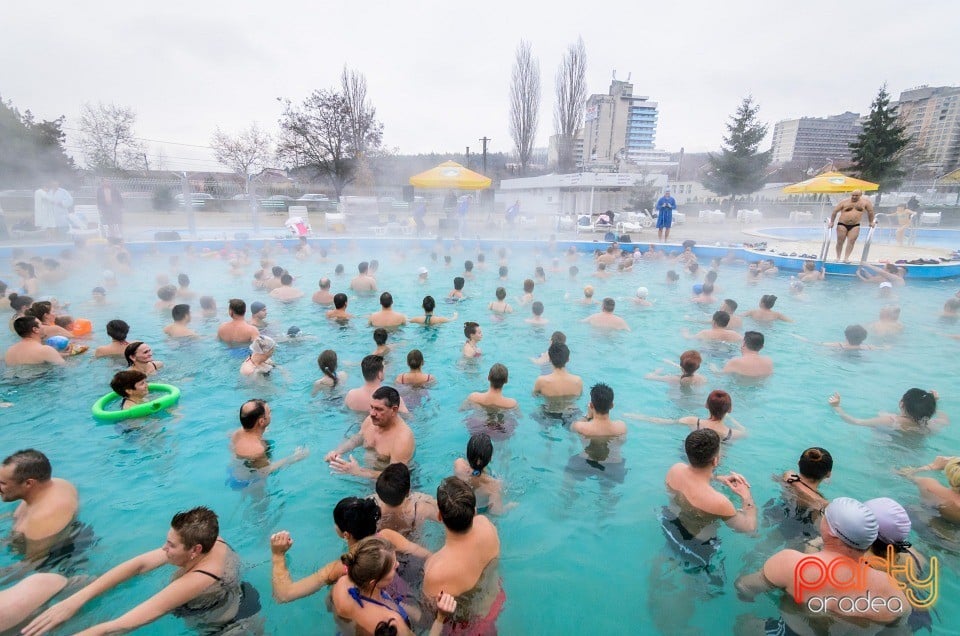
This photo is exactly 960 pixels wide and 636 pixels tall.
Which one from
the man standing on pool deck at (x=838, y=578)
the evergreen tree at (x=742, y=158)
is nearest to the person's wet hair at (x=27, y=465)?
the man standing on pool deck at (x=838, y=578)

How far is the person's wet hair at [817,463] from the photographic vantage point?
11.1 ft

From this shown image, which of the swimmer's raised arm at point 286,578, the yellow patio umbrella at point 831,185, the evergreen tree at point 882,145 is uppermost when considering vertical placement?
the evergreen tree at point 882,145

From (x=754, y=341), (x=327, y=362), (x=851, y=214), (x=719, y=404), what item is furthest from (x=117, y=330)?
(x=851, y=214)

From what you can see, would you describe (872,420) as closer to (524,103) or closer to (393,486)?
(393,486)

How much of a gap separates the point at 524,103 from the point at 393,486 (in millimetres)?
44179

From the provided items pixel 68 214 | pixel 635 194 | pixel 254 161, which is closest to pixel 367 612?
pixel 68 214

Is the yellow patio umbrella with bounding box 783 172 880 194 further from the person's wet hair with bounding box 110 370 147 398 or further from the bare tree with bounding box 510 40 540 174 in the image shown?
the bare tree with bounding box 510 40 540 174

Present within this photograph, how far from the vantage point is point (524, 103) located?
41.9 metres

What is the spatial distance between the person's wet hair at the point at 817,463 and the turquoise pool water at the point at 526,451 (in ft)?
2.10

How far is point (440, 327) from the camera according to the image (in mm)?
8930

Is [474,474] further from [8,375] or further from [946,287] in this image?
[946,287]

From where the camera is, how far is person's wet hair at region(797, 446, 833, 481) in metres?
3.38

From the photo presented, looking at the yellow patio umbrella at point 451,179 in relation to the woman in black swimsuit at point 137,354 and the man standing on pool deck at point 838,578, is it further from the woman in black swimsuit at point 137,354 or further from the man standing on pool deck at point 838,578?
the man standing on pool deck at point 838,578

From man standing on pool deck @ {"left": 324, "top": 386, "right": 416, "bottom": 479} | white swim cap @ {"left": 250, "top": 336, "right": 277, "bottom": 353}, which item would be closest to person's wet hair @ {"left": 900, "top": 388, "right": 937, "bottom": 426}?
man standing on pool deck @ {"left": 324, "top": 386, "right": 416, "bottom": 479}
